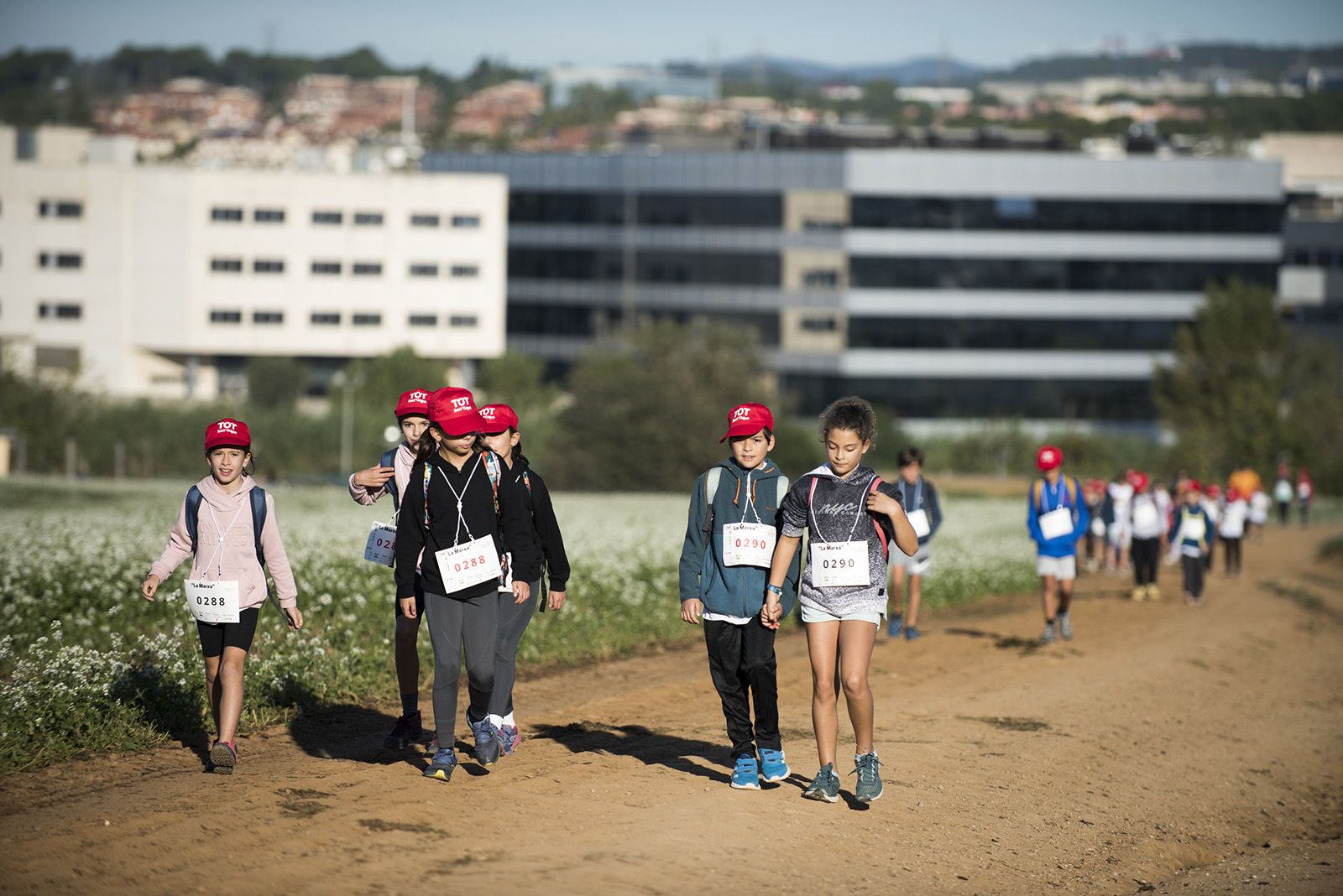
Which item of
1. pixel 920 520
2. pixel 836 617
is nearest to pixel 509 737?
pixel 836 617

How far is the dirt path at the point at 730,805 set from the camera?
7.78 meters

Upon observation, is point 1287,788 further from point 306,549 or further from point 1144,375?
Result: point 1144,375

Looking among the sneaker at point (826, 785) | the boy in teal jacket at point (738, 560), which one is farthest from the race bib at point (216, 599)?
the sneaker at point (826, 785)

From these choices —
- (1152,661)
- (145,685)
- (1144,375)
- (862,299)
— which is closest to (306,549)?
(145,685)

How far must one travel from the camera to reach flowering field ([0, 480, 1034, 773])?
1078 centimetres

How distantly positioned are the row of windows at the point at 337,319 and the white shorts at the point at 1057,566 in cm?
8823

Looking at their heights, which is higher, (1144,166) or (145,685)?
(1144,166)

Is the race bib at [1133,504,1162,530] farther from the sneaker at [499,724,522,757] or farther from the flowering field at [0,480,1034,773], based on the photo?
the sneaker at [499,724,522,757]

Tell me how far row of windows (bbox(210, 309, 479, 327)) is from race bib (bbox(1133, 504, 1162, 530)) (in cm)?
8167

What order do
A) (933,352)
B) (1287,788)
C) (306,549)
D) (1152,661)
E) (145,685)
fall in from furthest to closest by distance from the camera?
(933,352) < (306,549) < (1152,661) < (1287,788) < (145,685)

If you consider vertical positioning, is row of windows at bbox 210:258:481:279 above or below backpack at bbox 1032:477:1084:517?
above

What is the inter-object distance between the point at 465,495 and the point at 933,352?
8853 cm

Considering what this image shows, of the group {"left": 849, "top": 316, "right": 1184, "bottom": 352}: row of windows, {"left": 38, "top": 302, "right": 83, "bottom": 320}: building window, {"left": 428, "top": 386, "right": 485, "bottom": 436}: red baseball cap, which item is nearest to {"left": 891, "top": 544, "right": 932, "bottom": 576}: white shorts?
{"left": 428, "top": 386, "right": 485, "bottom": 436}: red baseball cap

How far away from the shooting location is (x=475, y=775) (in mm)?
9648
